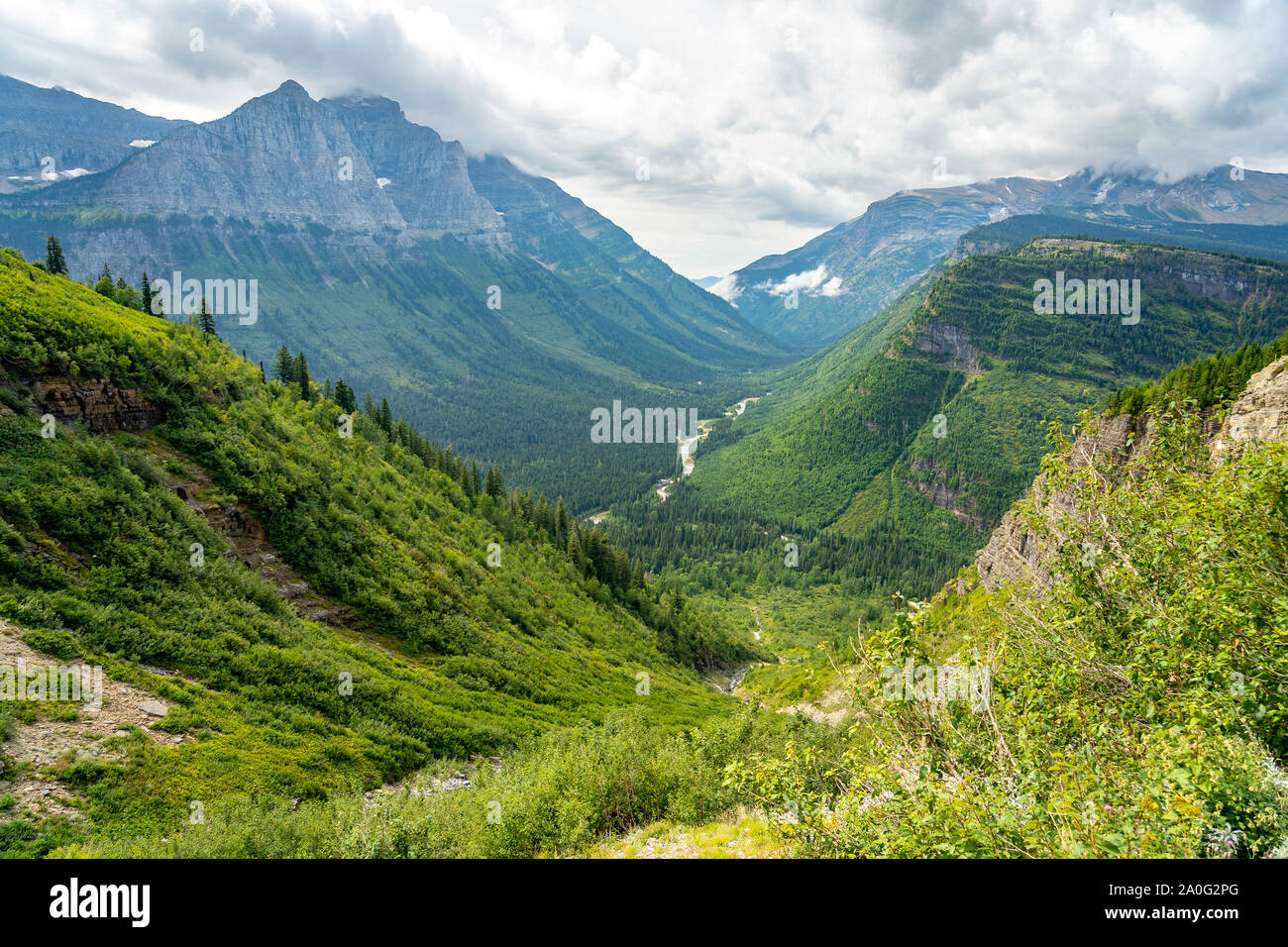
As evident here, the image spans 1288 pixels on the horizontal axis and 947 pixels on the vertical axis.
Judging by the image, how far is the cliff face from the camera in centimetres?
1130

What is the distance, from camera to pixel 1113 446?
40844 mm

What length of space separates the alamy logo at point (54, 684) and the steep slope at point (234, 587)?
610 millimetres

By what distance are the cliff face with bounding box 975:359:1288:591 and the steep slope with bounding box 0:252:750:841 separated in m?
23.2

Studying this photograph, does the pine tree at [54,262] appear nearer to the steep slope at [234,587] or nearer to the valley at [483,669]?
the valley at [483,669]

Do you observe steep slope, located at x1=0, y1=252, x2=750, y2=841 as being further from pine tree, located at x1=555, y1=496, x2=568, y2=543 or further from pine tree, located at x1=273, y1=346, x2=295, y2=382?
pine tree, located at x1=555, y1=496, x2=568, y2=543

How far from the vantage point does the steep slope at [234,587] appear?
19.7 m

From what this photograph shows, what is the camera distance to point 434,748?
86.4ft

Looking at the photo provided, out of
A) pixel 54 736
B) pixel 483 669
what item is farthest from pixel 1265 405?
pixel 54 736
